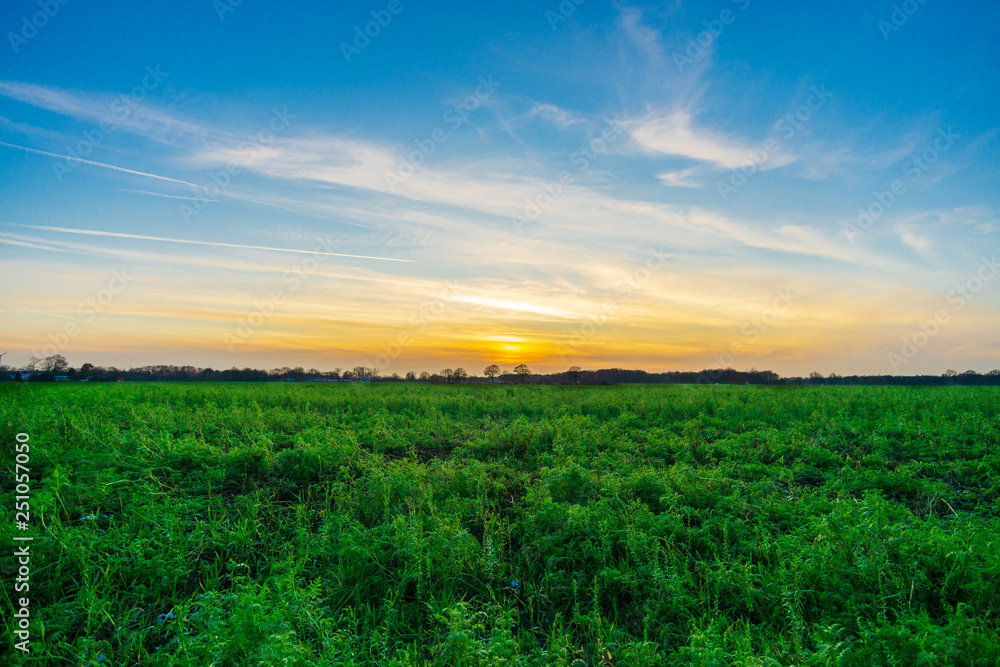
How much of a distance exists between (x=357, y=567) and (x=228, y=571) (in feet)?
5.43

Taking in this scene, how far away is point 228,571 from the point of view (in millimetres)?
5711

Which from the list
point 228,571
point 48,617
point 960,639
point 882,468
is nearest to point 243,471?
point 228,571

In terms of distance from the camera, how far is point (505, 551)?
6105 mm

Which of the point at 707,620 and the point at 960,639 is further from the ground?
the point at 960,639

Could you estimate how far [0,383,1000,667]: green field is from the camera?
430 centimetres

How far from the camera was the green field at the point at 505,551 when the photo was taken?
4297mm

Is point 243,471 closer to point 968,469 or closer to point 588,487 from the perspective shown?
point 588,487

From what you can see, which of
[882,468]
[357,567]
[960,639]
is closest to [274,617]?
[357,567]

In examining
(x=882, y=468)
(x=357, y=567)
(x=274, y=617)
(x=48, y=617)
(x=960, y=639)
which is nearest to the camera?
(x=960, y=639)

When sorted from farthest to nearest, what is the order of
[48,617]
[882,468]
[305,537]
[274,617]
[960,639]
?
1. [882,468]
2. [305,537]
3. [48,617]
4. [274,617]
5. [960,639]

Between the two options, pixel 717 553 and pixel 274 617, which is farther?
pixel 717 553

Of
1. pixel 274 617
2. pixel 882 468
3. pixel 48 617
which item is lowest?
pixel 48 617

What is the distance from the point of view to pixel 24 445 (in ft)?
26.0

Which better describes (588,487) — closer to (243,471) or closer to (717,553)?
(717,553)
